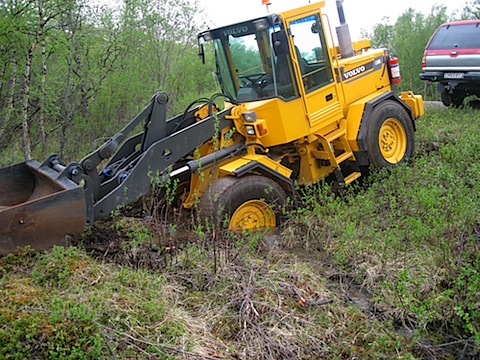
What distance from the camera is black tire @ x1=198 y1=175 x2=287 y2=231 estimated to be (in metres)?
5.92

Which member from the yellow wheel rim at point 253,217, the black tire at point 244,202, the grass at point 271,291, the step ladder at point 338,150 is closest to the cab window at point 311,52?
the step ladder at point 338,150

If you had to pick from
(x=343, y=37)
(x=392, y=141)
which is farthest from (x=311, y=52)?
(x=392, y=141)

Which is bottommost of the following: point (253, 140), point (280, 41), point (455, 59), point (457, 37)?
point (455, 59)

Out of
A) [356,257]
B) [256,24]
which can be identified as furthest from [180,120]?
[356,257]

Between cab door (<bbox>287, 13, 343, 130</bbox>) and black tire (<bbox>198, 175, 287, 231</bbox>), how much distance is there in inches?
46.0

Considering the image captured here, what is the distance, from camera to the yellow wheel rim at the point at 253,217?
20.1ft

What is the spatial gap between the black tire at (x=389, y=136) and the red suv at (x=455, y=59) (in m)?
4.04

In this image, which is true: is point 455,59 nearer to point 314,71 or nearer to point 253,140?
point 314,71

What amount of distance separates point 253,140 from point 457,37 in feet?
23.1

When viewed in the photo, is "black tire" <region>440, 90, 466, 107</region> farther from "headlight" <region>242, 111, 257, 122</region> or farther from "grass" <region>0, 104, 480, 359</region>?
"headlight" <region>242, 111, 257, 122</region>

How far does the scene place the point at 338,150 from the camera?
24.4 ft

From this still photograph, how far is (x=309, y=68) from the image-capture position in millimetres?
6844

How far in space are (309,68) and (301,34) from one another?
45cm

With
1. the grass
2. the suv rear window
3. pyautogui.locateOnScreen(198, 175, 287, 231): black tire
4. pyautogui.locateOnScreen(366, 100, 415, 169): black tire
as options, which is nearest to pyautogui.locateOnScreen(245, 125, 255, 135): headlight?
pyautogui.locateOnScreen(198, 175, 287, 231): black tire
